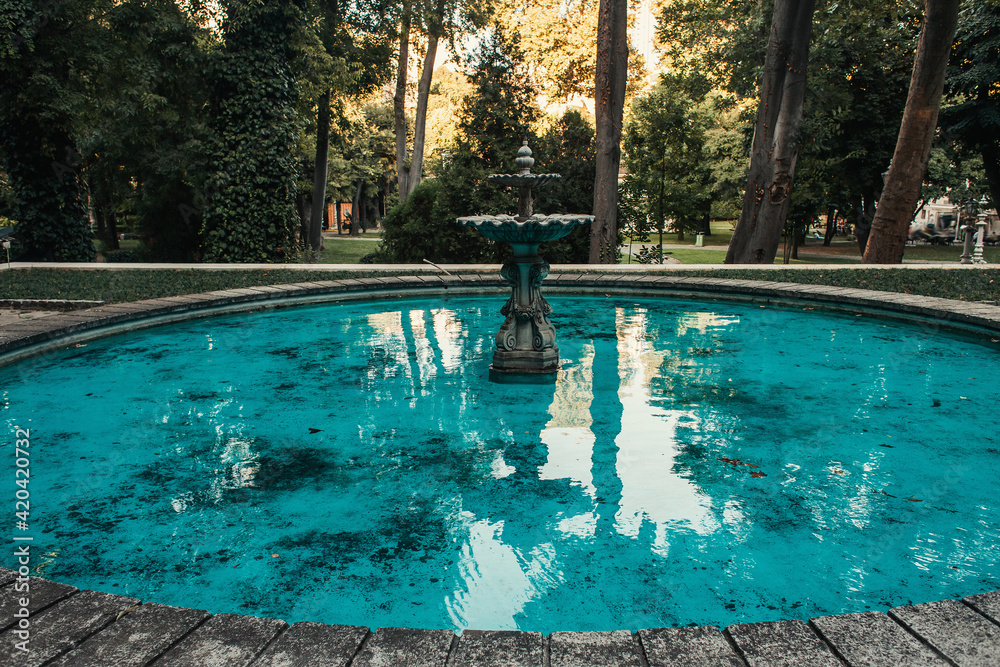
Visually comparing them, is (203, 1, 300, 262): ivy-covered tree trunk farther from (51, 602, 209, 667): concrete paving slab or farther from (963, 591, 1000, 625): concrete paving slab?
(963, 591, 1000, 625): concrete paving slab

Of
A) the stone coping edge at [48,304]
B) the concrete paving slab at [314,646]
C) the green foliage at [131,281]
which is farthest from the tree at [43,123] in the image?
the concrete paving slab at [314,646]

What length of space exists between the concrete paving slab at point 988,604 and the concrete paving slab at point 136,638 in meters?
2.72

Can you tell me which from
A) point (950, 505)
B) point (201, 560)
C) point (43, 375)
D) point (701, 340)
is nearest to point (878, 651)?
point (950, 505)

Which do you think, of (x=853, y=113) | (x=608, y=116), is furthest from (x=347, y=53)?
(x=853, y=113)

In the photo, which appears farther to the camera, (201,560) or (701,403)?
(701,403)

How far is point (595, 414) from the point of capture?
18.7 feet

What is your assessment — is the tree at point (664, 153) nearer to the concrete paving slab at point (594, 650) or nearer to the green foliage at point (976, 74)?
the green foliage at point (976, 74)

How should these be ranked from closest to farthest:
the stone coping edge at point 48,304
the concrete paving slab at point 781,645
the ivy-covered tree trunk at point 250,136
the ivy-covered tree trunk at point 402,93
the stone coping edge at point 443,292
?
the concrete paving slab at point 781,645
the stone coping edge at point 443,292
the stone coping edge at point 48,304
the ivy-covered tree trunk at point 250,136
the ivy-covered tree trunk at point 402,93

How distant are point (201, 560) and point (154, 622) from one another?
3.37 ft

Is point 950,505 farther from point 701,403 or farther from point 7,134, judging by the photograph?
point 7,134

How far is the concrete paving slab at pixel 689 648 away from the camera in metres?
2.18

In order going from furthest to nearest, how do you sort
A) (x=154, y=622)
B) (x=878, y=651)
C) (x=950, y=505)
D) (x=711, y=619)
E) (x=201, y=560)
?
(x=950, y=505), (x=201, y=560), (x=711, y=619), (x=154, y=622), (x=878, y=651)

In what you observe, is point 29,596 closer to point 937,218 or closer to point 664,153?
point 664,153

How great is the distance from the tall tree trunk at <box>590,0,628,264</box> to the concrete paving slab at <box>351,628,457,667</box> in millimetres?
14740
